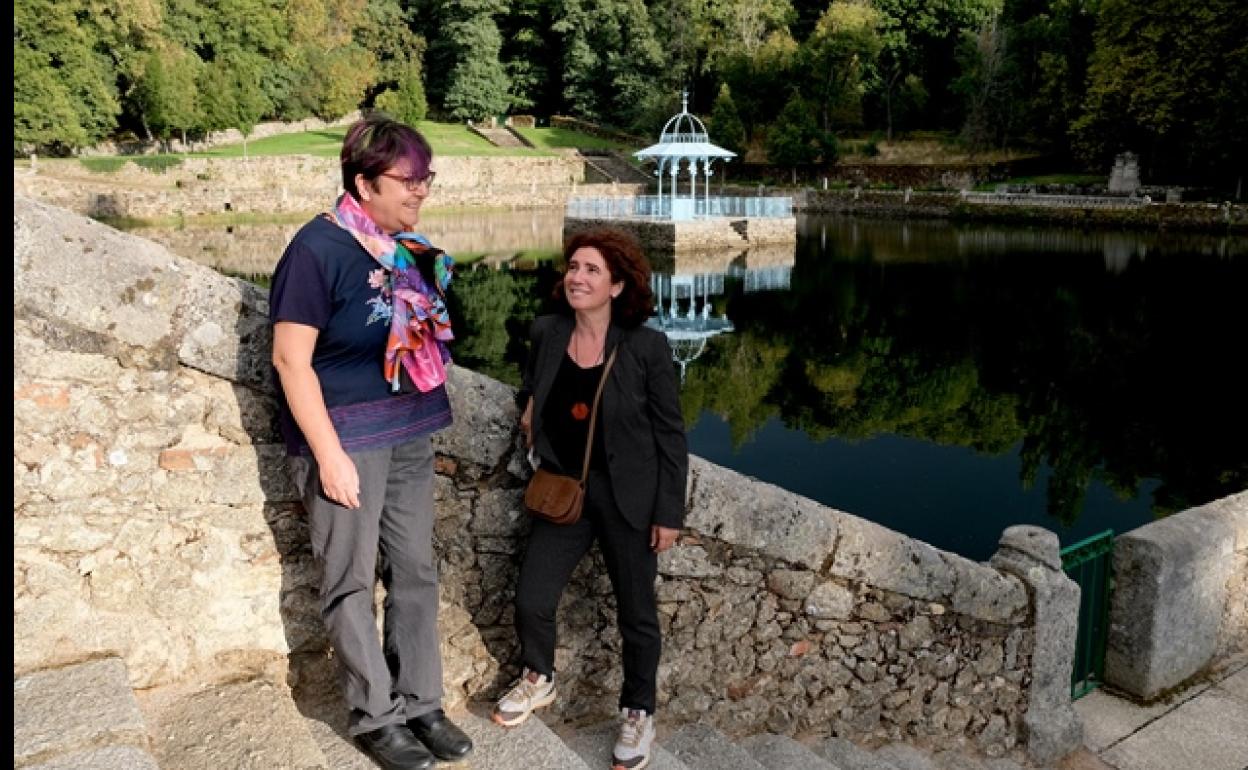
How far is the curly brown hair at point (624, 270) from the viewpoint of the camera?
2.95 metres

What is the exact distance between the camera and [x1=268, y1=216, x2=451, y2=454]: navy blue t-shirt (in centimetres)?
233

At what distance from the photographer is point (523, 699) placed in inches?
117

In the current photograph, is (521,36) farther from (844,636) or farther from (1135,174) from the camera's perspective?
(844,636)

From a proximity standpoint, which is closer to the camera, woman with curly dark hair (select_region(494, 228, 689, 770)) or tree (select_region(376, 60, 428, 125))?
woman with curly dark hair (select_region(494, 228, 689, 770))

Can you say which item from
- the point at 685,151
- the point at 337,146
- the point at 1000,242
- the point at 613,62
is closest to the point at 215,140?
the point at 337,146

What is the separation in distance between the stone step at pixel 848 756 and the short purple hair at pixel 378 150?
274cm

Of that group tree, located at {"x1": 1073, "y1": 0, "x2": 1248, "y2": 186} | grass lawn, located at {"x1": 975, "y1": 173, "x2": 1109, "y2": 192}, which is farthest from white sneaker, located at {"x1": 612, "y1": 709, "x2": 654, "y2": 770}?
grass lawn, located at {"x1": 975, "y1": 173, "x2": 1109, "y2": 192}

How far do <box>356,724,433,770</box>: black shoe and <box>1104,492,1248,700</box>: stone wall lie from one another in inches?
149

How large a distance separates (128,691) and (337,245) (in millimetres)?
1249

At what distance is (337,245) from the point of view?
2395mm

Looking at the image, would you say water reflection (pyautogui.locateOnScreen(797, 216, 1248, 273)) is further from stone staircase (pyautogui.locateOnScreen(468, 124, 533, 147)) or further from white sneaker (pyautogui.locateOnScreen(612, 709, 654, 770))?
white sneaker (pyautogui.locateOnScreen(612, 709, 654, 770))

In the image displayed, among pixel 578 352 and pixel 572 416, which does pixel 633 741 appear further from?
pixel 578 352

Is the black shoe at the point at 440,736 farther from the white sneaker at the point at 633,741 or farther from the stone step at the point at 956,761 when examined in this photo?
the stone step at the point at 956,761

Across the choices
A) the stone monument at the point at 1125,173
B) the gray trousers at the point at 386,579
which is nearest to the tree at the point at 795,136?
the stone monument at the point at 1125,173
